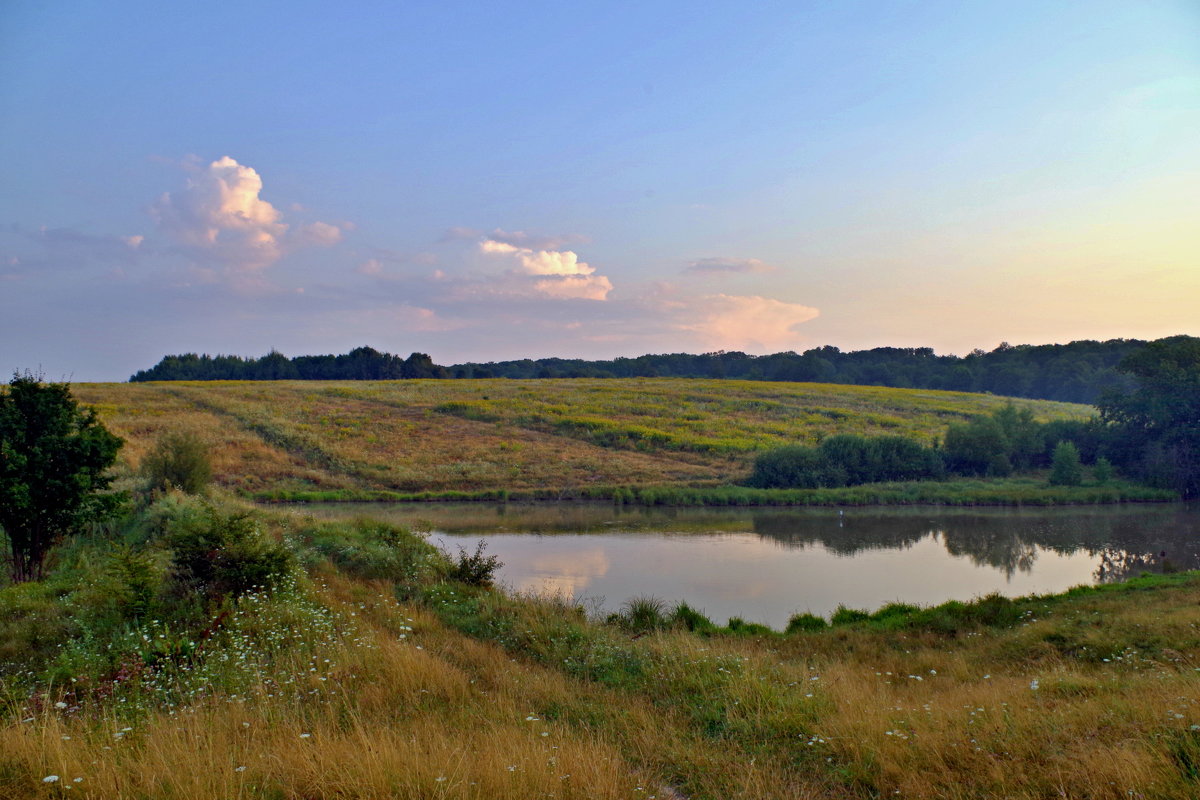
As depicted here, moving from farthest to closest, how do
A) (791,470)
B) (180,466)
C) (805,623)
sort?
(791,470), (180,466), (805,623)

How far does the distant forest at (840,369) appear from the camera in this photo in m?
80.7

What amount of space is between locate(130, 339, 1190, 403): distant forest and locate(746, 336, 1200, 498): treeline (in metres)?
49.8

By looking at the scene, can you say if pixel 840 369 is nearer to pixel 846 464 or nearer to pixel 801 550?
pixel 846 464

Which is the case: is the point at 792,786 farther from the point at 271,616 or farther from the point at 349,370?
the point at 349,370

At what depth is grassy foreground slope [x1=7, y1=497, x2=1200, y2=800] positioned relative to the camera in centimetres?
370

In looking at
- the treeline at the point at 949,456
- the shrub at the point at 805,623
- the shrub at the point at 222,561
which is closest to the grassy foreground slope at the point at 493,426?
the treeline at the point at 949,456

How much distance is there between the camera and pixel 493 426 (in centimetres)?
4212

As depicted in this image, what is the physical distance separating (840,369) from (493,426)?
6937cm

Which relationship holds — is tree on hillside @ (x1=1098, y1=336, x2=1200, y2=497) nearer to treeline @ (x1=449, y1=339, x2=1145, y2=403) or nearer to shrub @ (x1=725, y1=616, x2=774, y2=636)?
shrub @ (x1=725, y1=616, x2=774, y2=636)

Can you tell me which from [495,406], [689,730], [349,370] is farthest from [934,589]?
[349,370]

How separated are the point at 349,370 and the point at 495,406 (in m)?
46.2

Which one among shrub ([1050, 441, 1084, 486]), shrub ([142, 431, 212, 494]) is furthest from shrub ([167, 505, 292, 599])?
shrub ([1050, 441, 1084, 486])

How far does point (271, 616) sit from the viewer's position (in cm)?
754

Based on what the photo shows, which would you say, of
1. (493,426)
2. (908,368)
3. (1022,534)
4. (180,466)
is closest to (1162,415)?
(1022,534)
